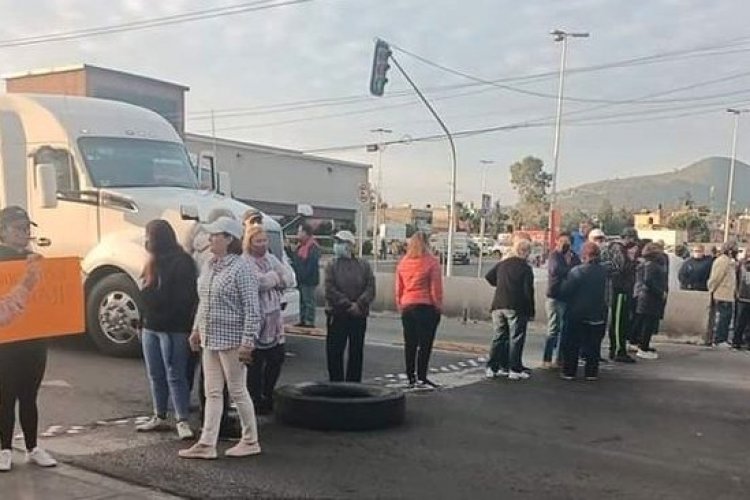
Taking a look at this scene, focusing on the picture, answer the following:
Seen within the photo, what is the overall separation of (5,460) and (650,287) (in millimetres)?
9747

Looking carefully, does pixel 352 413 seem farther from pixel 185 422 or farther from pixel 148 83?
pixel 148 83

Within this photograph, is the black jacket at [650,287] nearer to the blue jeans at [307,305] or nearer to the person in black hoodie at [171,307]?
the blue jeans at [307,305]

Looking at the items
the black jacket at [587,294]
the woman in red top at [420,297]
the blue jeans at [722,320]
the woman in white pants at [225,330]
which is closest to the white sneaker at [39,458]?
the woman in white pants at [225,330]

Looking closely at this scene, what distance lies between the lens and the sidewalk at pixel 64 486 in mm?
5810

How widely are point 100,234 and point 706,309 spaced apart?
10210mm

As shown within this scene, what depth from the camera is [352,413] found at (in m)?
7.98

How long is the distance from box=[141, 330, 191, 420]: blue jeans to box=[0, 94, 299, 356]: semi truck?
371 centimetres

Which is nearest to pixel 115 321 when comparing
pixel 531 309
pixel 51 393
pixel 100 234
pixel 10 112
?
pixel 100 234

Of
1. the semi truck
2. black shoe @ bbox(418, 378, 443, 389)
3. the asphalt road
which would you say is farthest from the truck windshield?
black shoe @ bbox(418, 378, 443, 389)

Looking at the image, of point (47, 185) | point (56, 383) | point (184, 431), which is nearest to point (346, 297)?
point (184, 431)

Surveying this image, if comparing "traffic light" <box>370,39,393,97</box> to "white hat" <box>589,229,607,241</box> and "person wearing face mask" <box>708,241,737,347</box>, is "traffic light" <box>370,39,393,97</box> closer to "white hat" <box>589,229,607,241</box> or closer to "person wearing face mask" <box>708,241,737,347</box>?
"person wearing face mask" <box>708,241,737,347</box>

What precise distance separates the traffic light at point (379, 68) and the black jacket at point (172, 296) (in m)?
17.4

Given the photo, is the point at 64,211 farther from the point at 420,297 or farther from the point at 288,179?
the point at 288,179

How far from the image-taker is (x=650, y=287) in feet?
44.1
